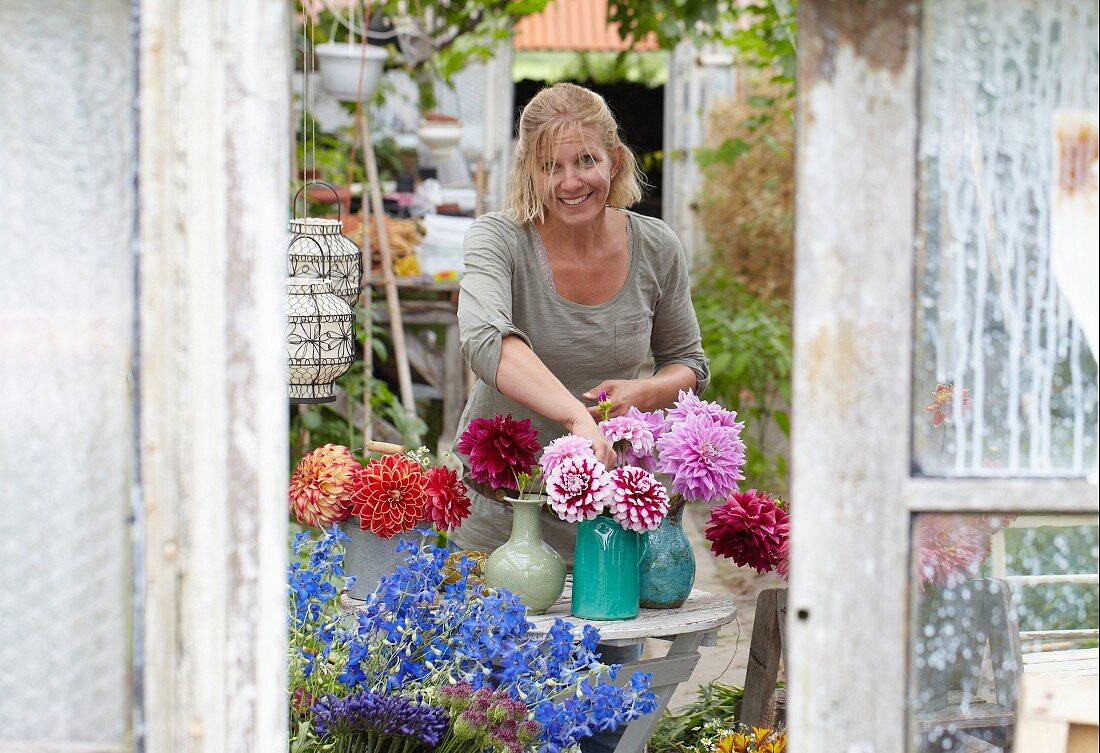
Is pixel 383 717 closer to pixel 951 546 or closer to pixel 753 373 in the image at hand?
pixel 951 546

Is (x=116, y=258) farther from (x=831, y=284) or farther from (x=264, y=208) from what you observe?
(x=831, y=284)

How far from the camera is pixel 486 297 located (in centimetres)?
235

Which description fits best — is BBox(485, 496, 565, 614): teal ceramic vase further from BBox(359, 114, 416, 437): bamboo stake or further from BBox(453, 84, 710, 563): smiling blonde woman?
BBox(359, 114, 416, 437): bamboo stake

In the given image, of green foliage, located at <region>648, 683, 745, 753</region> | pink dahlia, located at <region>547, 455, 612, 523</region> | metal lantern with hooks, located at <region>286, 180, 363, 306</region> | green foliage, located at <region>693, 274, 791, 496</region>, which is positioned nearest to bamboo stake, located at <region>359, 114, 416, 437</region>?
green foliage, located at <region>693, 274, 791, 496</region>

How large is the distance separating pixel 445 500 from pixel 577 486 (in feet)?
0.99

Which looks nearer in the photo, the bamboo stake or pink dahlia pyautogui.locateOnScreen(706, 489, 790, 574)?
pink dahlia pyautogui.locateOnScreen(706, 489, 790, 574)

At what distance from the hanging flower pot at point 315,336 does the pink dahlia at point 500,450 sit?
30.0 inches

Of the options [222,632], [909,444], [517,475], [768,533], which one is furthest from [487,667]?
[909,444]

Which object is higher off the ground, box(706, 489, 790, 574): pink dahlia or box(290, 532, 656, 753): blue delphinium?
box(706, 489, 790, 574): pink dahlia

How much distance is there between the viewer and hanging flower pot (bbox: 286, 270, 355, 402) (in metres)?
2.75

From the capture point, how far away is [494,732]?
5.98ft

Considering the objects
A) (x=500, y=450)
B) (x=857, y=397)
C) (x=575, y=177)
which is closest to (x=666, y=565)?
(x=500, y=450)

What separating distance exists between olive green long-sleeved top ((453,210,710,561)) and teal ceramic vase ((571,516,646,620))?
379mm

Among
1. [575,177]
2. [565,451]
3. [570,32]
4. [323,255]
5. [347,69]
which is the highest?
[570,32]
